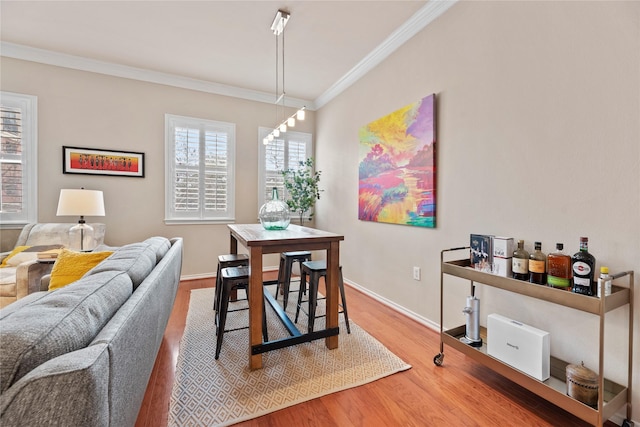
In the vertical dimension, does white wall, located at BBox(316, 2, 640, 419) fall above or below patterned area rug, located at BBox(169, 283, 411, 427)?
above

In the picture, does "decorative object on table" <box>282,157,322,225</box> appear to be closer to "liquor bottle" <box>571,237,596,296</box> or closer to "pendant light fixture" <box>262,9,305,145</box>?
"pendant light fixture" <box>262,9,305,145</box>

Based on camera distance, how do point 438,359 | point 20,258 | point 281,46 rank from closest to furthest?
point 438,359
point 20,258
point 281,46

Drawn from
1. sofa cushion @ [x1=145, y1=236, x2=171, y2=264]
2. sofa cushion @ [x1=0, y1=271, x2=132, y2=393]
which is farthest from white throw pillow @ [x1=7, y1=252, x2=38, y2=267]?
sofa cushion @ [x1=0, y1=271, x2=132, y2=393]

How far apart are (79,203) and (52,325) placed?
9.00 feet

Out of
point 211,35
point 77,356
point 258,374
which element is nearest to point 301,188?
point 211,35

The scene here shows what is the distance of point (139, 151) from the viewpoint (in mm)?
3709

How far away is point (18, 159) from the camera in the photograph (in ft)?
10.5

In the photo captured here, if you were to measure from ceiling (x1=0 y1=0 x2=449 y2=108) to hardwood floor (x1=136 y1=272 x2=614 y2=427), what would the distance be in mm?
2844

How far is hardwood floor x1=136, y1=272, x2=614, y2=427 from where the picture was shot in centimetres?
145

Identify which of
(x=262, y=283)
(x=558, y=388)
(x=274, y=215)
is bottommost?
(x=558, y=388)

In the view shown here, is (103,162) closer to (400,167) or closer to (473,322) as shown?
(400,167)

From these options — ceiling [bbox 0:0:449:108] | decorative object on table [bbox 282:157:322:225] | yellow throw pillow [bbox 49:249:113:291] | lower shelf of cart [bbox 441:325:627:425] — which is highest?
ceiling [bbox 0:0:449:108]

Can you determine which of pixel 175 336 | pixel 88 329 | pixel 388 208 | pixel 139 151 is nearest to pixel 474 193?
pixel 388 208

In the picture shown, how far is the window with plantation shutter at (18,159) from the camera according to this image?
316 cm
